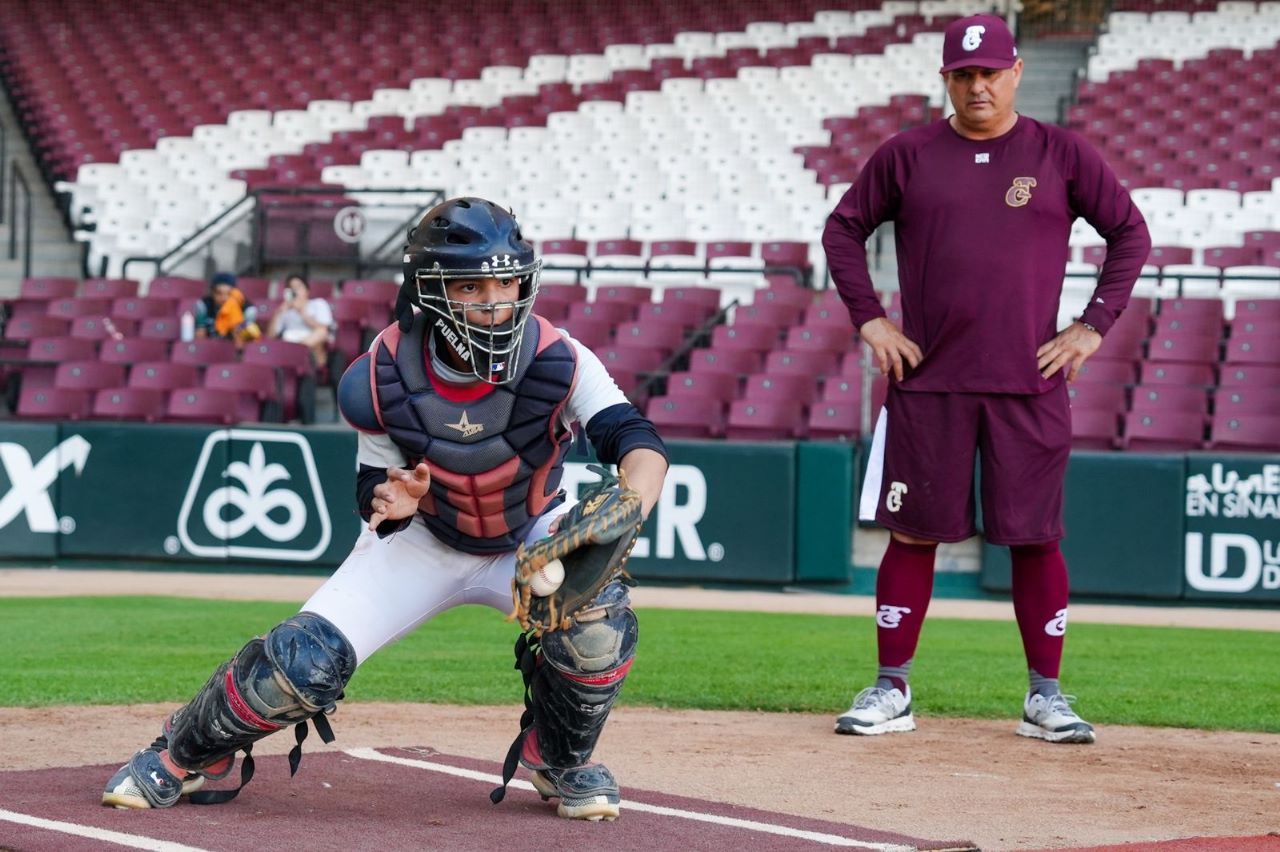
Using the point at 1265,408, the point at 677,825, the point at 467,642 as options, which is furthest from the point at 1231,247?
the point at 677,825

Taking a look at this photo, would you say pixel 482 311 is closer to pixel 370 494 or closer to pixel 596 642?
pixel 370 494

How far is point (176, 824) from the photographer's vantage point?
4.15 m

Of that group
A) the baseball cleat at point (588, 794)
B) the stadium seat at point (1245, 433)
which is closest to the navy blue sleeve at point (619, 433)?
the baseball cleat at point (588, 794)

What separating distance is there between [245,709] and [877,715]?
97.1 inches

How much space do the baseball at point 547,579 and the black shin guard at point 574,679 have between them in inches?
6.6

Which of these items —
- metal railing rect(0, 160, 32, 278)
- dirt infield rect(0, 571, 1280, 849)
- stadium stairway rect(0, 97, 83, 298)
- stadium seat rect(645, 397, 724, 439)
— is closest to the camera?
dirt infield rect(0, 571, 1280, 849)

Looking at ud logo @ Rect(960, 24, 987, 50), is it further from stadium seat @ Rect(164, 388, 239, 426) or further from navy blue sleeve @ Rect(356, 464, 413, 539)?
stadium seat @ Rect(164, 388, 239, 426)

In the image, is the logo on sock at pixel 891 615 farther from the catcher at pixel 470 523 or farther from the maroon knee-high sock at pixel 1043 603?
the catcher at pixel 470 523

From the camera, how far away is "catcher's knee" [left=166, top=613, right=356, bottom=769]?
13.9ft

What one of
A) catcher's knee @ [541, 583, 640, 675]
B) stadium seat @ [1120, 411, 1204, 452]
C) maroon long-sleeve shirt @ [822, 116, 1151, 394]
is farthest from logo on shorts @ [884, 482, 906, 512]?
stadium seat @ [1120, 411, 1204, 452]

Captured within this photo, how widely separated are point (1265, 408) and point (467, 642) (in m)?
6.75

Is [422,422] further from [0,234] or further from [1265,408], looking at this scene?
[0,234]

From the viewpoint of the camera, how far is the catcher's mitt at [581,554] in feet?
13.1

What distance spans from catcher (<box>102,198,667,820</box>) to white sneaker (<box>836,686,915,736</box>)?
1646 mm
